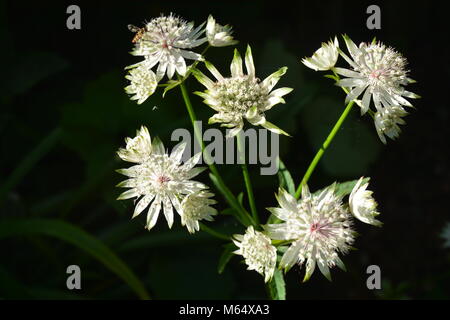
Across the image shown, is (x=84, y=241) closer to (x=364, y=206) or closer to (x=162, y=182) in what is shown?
(x=162, y=182)

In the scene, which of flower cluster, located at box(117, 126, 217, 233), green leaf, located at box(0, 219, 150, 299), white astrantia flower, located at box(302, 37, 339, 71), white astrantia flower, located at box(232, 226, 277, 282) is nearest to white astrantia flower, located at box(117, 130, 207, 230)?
flower cluster, located at box(117, 126, 217, 233)

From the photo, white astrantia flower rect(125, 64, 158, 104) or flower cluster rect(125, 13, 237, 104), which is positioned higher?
flower cluster rect(125, 13, 237, 104)

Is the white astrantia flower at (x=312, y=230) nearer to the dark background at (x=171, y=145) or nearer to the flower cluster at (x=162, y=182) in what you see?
the flower cluster at (x=162, y=182)

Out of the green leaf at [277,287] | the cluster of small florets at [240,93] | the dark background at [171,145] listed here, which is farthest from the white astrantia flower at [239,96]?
the dark background at [171,145]

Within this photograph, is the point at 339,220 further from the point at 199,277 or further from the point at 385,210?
the point at 385,210

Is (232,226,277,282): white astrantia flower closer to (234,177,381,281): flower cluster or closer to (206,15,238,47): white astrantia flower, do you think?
(234,177,381,281): flower cluster

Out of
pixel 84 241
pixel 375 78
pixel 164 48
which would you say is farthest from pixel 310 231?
pixel 84 241
